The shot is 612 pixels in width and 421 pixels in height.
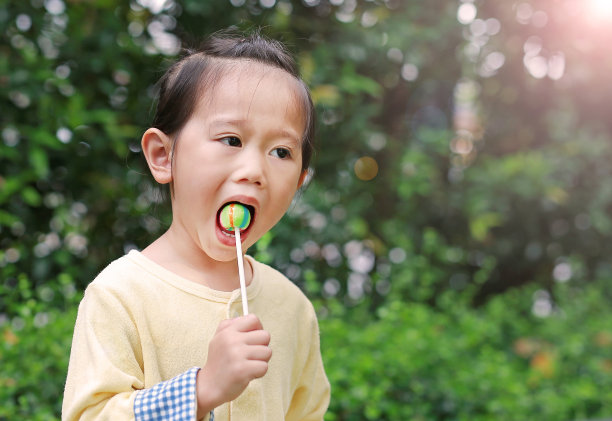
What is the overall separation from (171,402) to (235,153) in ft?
1.46

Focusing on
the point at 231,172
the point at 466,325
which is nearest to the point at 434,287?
the point at 466,325

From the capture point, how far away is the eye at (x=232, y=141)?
133 centimetres

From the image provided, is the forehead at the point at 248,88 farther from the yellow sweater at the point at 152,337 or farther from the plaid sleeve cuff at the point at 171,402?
the plaid sleeve cuff at the point at 171,402

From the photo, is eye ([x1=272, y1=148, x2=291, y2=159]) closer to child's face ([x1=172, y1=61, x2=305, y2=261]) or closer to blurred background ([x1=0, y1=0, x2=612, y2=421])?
child's face ([x1=172, y1=61, x2=305, y2=261])

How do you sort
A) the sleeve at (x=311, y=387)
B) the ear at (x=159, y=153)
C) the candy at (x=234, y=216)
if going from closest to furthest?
1. the candy at (x=234, y=216)
2. the ear at (x=159, y=153)
3. the sleeve at (x=311, y=387)

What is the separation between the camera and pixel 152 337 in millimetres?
1301

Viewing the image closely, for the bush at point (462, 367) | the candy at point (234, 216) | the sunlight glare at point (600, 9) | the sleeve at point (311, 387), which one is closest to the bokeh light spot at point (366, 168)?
the bush at point (462, 367)

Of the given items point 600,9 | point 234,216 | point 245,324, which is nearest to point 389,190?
point 600,9

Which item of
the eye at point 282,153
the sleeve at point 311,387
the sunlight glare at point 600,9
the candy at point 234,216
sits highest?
the sunlight glare at point 600,9

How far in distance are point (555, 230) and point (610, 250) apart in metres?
0.51

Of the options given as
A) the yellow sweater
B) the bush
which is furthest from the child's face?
the bush

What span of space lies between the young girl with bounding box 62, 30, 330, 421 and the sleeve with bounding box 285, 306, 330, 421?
0.32ft

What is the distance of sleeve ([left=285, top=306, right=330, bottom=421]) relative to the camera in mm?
1606

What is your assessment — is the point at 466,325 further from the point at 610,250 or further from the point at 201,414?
the point at 201,414
